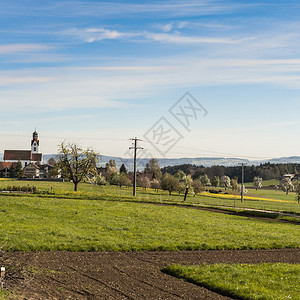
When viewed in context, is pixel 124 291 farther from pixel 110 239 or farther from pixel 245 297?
pixel 110 239

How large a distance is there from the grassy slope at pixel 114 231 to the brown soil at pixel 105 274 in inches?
65.0

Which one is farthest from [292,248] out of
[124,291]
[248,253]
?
[124,291]

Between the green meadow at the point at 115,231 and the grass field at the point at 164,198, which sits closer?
Result: the green meadow at the point at 115,231

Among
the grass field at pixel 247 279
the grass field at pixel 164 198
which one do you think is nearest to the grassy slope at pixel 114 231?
the grass field at pixel 247 279

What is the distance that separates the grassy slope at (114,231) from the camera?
72.7ft

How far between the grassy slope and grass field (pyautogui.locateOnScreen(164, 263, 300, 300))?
526cm

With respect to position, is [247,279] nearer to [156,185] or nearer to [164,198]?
[164,198]

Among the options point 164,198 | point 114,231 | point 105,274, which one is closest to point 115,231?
point 114,231

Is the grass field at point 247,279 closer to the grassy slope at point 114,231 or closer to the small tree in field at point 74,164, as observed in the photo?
the grassy slope at point 114,231

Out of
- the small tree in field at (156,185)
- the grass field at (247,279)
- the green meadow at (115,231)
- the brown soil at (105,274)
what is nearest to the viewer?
the brown soil at (105,274)

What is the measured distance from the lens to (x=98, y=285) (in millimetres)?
14742

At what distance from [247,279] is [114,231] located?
13.0 metres

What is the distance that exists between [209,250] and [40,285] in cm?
1177

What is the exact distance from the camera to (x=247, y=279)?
1595 centimetres
